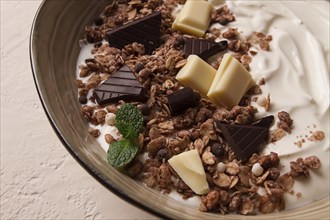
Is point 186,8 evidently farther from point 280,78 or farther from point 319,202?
point 319,202

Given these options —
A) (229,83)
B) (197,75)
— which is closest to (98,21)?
(197,75)

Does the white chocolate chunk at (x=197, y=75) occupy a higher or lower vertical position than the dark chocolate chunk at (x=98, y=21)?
lower

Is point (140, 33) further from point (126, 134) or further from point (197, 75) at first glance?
point (126, 134)

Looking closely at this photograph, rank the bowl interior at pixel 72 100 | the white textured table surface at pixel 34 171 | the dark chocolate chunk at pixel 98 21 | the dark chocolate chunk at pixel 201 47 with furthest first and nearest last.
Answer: the dark chocolate chunk at pixel 98 21 → the dark chocolate chunk at pixel 201 47 → the white textured table surface at pixel 34 171 → the bowl interior at pixel 72 100

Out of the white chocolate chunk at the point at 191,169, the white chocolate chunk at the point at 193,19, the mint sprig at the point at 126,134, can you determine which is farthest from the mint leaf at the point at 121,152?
the white chocolate chunk at the point at 193,19

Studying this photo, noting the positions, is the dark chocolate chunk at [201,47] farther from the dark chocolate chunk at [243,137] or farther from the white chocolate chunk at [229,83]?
the dark chocolate chunk at [243,137]

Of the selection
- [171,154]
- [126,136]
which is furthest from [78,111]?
[171,154]
